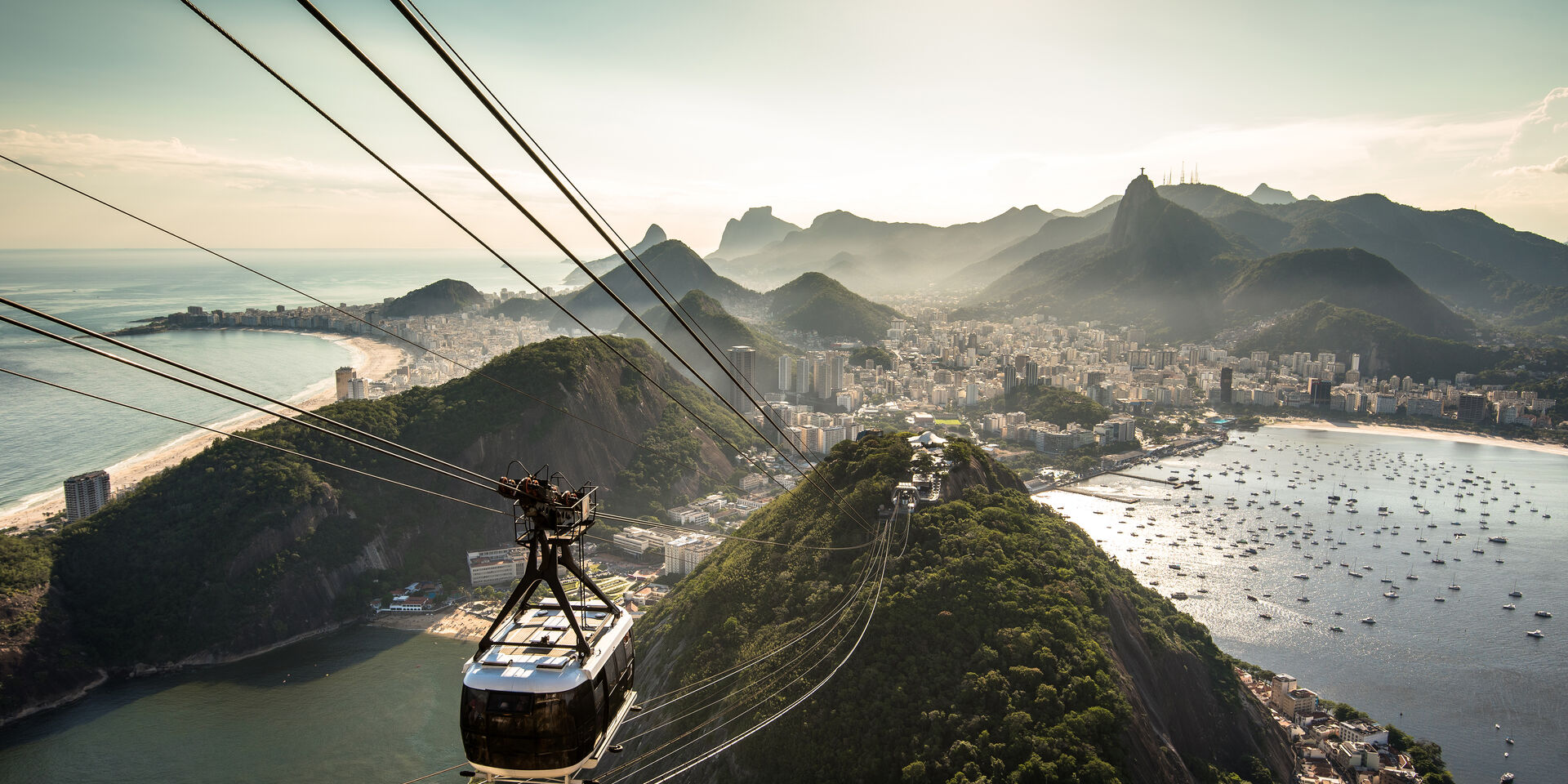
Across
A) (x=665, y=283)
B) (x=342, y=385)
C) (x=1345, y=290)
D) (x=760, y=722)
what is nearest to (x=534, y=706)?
(x=760, y=722)

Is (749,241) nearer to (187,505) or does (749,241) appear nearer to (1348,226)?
(1348,226)

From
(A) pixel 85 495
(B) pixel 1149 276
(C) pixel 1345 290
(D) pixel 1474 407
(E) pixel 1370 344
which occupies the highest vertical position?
(B) pixel 1149 276

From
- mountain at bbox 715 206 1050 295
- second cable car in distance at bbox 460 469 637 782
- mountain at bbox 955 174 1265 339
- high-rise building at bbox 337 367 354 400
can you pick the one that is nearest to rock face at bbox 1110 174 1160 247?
mountain at bbox 955 174 1265 339

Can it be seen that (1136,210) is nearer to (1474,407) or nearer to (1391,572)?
(1474,407)

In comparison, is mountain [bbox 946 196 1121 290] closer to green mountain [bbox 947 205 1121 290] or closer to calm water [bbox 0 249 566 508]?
green mountain [bbox 947 205 1121 290]

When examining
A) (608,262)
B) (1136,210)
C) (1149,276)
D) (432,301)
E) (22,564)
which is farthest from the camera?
(608,262)

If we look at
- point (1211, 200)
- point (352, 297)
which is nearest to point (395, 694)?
point (352, 297)
